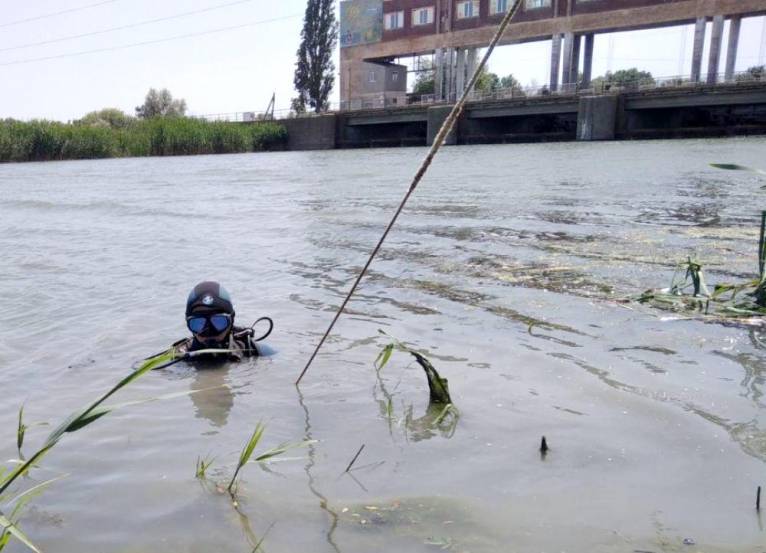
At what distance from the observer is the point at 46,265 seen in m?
7.66

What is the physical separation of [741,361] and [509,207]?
7604mm

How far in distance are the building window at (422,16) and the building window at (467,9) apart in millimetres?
3319

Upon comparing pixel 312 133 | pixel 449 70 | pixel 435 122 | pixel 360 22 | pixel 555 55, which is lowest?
pixel 312 133

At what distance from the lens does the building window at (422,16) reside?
58938 millimetres

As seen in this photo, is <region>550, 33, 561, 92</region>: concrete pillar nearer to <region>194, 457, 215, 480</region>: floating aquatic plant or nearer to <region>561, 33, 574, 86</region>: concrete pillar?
<region>561, 33, 574, 86</region>: concrete pillar

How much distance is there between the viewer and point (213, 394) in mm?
3705

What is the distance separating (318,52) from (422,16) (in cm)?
1486

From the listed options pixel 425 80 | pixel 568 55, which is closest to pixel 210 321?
pixel 568 55

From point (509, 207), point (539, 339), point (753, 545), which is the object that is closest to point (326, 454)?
point (753, 545)

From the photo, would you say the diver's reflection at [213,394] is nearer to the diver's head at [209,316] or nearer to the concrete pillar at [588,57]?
the diver's head at [209,316]

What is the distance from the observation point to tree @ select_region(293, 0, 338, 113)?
7050cm

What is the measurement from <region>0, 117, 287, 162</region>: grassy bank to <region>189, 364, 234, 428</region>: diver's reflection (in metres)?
36.2

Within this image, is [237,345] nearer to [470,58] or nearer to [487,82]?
[470,58]

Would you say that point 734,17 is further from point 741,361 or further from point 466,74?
point 741,361
